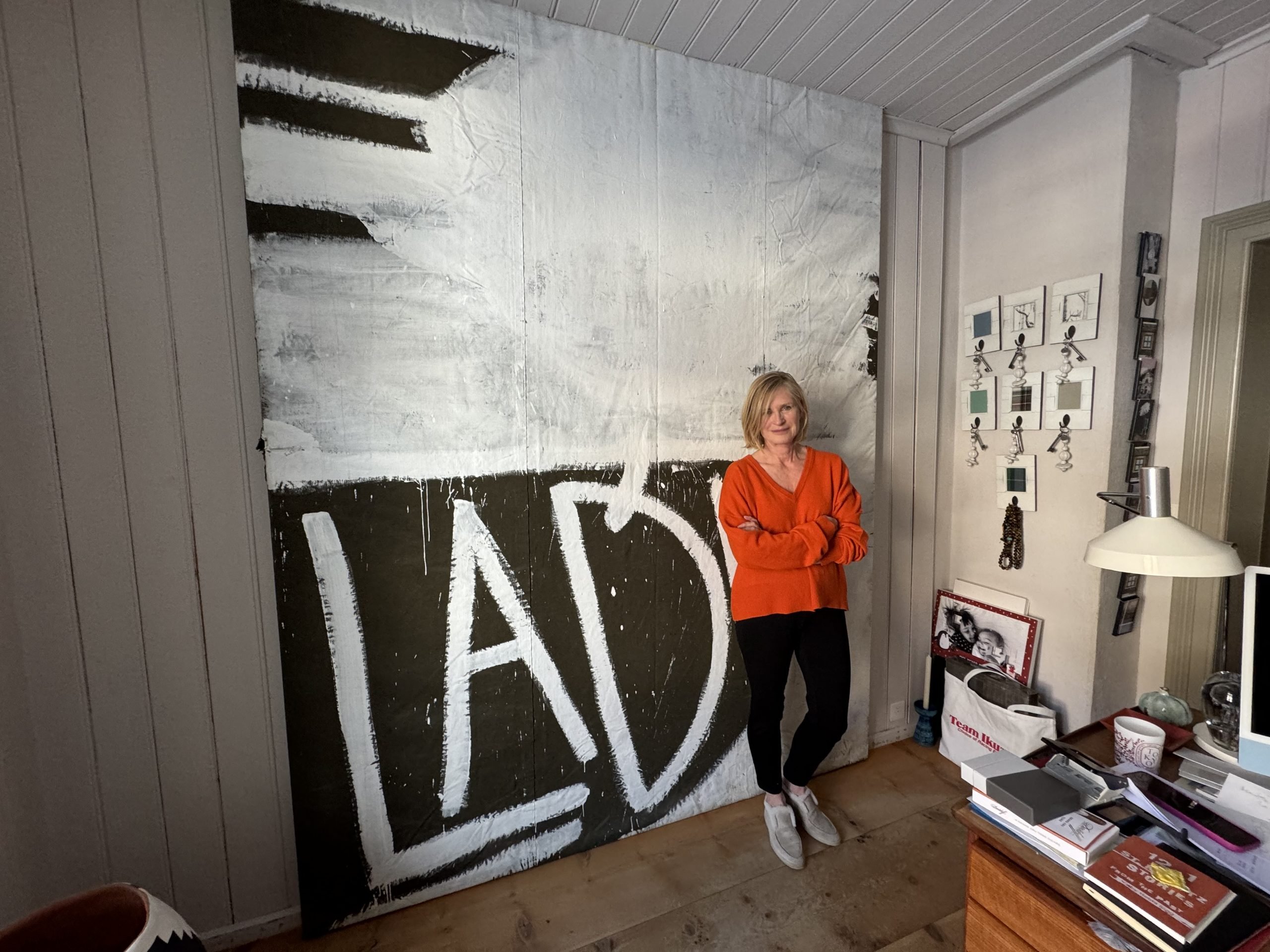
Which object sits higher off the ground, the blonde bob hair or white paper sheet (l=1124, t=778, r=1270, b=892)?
the blonde bob hair

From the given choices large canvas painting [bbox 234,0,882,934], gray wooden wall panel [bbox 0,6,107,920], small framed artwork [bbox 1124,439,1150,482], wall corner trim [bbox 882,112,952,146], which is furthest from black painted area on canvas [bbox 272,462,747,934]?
wall corner trim [bbox 882,112,952,146]

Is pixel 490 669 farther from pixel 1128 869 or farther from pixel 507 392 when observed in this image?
pixel 1128 869

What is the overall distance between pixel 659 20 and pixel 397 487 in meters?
1.63

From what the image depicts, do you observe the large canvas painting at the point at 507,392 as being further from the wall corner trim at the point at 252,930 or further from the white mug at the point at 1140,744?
the white mug at the point at 1140,744

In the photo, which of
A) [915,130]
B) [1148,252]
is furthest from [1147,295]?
[915,130]

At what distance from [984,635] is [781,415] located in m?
1.49

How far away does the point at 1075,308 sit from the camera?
199 cm

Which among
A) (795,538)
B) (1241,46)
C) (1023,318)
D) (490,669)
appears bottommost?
(490,669)

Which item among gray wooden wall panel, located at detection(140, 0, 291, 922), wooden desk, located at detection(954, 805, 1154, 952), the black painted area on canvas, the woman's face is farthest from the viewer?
the woman's face

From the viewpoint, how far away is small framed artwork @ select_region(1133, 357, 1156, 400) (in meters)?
1.90

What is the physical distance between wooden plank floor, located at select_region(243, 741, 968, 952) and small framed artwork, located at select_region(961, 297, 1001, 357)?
1837 mm

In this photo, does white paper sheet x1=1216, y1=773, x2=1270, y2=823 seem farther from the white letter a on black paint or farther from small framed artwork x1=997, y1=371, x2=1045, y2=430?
the white letter a on black paint

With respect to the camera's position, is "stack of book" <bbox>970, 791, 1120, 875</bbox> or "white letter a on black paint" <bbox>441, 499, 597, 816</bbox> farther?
"white letter a on black paint" <bbox>441, 499, 597, 816</bbox>

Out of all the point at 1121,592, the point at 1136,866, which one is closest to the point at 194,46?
the point at 1136,866
